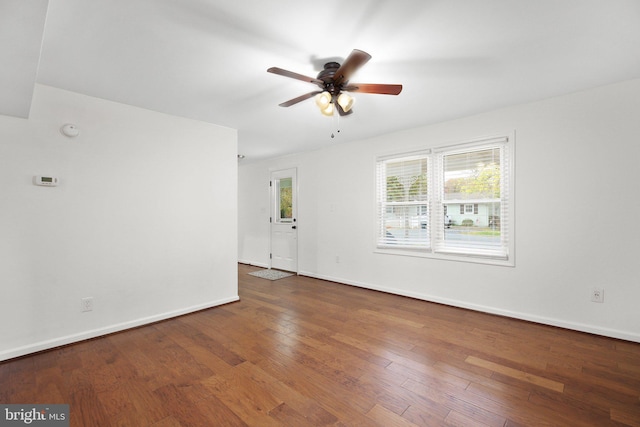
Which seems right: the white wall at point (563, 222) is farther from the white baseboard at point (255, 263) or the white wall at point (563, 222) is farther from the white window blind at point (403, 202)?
the white baseboard at point (255, 263)

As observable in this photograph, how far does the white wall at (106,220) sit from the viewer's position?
2459mm

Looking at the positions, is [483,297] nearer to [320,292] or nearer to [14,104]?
[320,292]

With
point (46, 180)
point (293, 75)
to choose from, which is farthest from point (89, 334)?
point (293, 75)

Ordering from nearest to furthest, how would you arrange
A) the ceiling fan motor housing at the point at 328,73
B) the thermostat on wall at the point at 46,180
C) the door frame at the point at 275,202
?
the ceiling fan motor housing at the point at 328,73, the thermostat on wall at the point at 46,180, the door frame at the point at 275,202

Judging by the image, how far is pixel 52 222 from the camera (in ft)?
8.54

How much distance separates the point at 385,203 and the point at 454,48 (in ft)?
8.59

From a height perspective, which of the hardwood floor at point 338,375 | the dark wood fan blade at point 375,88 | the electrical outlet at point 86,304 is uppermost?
the dark wood fan blade at point 375,88

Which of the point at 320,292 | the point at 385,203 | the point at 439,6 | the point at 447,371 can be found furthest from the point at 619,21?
the point at 320,292

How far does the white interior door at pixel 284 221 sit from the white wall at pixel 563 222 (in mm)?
2148

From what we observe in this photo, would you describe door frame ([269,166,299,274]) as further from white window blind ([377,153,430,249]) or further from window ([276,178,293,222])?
white window blind ([377,153,430,249])

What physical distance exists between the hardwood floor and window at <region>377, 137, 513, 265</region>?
97 centimetres

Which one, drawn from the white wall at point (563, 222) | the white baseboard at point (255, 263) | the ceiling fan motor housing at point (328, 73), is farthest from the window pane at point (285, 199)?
the ceiling fan motor housing at point (328, 73)

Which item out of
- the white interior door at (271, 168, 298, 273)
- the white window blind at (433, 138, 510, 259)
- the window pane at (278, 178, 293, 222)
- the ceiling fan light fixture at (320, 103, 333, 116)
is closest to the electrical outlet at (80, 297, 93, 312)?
the ceiling fan light fixture at (320, 103, 333, 116)

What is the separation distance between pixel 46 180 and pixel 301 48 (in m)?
2.59
